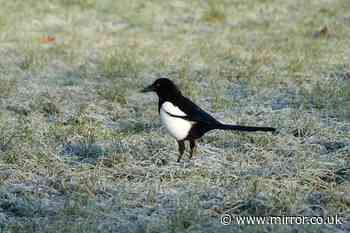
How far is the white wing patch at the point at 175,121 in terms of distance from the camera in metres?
5.11

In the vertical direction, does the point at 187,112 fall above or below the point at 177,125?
above

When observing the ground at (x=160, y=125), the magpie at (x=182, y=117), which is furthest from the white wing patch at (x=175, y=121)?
the ground at (x=160, y=125)

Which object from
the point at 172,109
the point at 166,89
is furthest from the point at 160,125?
the point at 172,109

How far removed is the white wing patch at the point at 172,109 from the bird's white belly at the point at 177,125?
3 cm

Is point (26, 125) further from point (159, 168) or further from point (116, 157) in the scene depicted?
point (159, 168)

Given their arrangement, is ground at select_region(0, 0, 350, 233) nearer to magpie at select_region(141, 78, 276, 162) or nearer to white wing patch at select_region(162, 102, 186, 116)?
magpie at select_region(141, 78, 276, 162)

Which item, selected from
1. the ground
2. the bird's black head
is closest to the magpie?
the bird's black head

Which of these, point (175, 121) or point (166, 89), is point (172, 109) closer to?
point (175, 121)

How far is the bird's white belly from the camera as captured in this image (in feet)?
16.8

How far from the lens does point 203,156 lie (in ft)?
18.2

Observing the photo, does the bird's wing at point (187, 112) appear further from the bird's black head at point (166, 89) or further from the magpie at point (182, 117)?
the bird's black head at point (166, 89)

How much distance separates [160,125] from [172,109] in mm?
1581

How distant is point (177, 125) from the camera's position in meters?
5.12

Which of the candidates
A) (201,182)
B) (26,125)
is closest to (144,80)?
(26,125)
